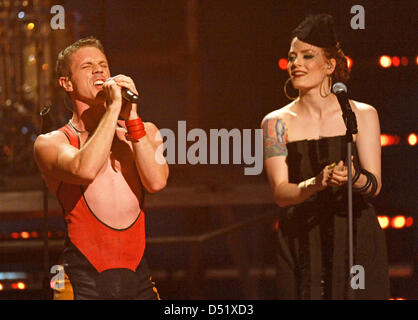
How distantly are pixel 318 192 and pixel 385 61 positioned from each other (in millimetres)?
1136

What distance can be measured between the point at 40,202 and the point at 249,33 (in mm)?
1598

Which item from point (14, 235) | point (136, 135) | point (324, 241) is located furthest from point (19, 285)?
point (324, 241)

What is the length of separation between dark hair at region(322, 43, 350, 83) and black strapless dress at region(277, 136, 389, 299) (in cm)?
30

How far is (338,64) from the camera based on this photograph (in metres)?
2.97

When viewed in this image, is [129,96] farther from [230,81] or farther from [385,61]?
[385,61]

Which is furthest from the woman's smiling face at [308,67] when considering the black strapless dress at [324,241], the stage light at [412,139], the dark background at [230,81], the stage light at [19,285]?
the stage light at [19,285]

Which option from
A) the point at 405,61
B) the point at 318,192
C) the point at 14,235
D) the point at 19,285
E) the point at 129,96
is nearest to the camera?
the point at 129,96

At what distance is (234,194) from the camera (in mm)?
3814

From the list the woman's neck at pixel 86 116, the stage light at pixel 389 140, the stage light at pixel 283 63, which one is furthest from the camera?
the stage light at pixel 389 140

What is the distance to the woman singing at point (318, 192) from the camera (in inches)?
111

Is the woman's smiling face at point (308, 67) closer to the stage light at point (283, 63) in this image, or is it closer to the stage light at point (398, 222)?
the stage light at point (283, 63)

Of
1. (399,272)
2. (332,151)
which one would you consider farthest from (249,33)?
(399,272)

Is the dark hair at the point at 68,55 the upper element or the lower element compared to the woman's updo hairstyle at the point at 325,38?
lower
